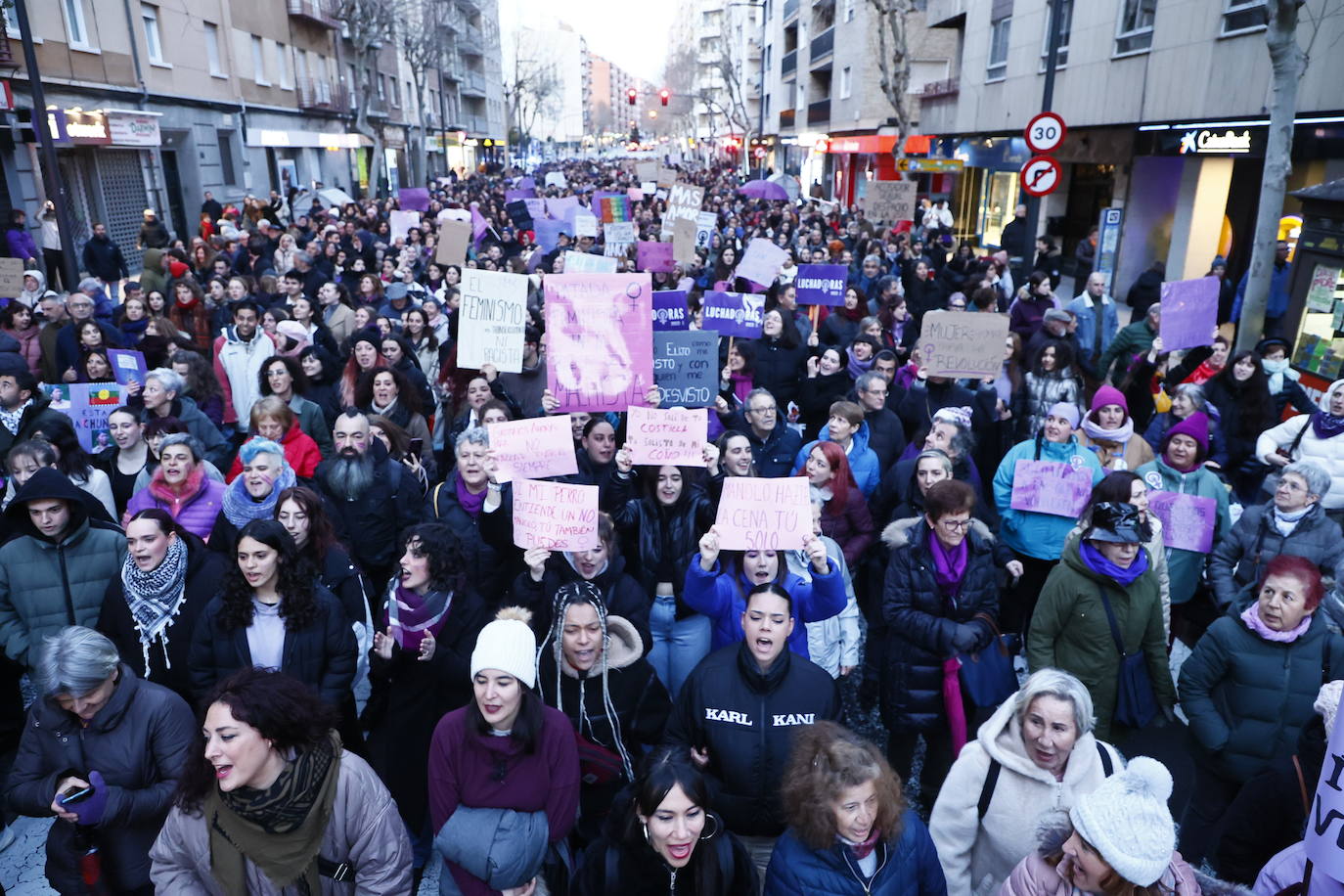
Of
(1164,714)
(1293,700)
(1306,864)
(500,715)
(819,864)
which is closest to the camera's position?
(1306,864)

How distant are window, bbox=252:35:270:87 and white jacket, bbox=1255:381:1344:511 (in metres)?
33.2

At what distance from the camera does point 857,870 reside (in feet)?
8.99

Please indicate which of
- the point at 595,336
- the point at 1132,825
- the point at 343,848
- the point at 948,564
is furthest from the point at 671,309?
the point at 1132,825

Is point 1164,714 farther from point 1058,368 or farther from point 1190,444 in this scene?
point 1058,368

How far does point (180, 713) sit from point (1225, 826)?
3565 millimetres

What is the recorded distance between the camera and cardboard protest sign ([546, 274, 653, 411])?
239 inches

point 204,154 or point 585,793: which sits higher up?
point 204,154

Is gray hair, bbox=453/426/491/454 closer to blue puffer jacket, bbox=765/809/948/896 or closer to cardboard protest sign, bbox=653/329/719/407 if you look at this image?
cardboard protest sign, bbox=653/329/719/407

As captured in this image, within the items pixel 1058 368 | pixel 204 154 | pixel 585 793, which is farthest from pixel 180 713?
pixel 204 154

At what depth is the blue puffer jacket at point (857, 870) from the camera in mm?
2736

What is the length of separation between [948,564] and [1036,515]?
1355 millimetres

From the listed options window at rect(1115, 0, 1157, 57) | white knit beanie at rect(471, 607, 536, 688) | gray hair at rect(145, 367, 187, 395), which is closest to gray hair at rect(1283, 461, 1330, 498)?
white knit beanie at rect(471, 607, 536, 688)

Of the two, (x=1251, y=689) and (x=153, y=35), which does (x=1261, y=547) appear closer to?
(x=1251, y=689)

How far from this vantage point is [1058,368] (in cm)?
664
